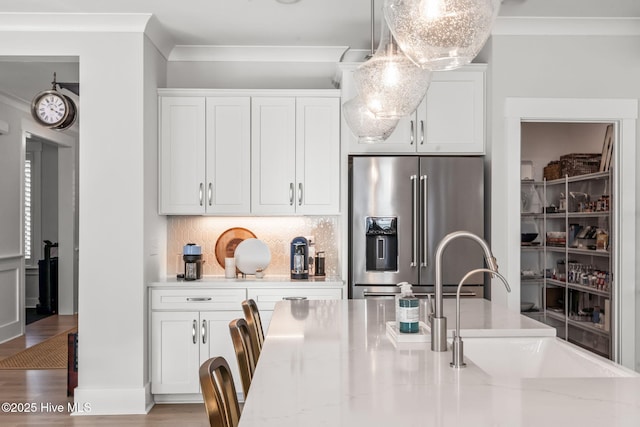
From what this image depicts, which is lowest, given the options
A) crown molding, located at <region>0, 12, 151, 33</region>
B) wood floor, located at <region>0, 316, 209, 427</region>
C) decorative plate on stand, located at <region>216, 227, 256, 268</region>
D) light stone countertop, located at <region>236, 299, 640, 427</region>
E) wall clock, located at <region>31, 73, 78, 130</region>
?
wood floor, located at <region>0, 316, 209, 427</region>

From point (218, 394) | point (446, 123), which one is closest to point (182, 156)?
point (446, 123)

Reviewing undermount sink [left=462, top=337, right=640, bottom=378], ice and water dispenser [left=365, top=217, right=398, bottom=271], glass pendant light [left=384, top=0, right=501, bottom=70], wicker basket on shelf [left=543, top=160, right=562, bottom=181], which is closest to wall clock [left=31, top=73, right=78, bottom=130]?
ice and water dispenser [left=365, top=217, right=398, bottom=271]

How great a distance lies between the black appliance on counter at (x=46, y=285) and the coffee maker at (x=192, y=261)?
4.98m

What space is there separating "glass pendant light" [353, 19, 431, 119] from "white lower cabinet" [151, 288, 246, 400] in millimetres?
2362

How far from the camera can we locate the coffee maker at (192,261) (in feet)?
14.4

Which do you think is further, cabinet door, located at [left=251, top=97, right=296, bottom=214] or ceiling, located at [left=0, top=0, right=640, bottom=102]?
cabinet door, located at [left=251, top=97, right=296, bottom=214]

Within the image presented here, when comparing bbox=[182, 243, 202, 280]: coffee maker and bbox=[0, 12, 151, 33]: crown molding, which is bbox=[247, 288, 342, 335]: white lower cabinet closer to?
bbox=[182, 243, 202, 280]: coffee maker

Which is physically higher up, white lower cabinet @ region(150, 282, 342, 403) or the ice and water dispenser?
the ice and water dispenser

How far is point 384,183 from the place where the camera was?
412cm

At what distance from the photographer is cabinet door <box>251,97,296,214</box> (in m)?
4.44

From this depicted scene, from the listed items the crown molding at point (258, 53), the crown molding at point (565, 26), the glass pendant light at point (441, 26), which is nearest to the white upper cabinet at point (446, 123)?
the crown molding at point (565, 26)

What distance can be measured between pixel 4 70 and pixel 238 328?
4.52m

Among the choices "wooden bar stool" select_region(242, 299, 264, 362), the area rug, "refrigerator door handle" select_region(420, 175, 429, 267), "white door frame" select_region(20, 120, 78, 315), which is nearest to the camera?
"wooden bar stool" select_region(242, 299, 264, 362)

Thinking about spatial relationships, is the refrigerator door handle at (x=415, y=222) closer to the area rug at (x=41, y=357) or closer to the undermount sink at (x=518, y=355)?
the undermount sink at (x=518, y=355)
